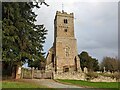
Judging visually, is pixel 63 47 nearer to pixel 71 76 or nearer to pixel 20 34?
pixel 71 76

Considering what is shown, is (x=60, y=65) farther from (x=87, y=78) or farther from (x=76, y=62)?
(x=87, y=78)

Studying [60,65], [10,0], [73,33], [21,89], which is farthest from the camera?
[73,33]

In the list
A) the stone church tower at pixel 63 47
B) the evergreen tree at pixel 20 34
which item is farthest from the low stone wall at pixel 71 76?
the stone church tower at pixel 63 47

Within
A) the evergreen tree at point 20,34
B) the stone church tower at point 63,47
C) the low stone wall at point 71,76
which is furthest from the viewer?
the stone church tower at point 63,47

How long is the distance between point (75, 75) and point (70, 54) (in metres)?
22.0

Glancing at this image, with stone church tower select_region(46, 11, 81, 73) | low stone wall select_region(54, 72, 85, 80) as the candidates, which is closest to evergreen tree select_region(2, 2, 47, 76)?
low stone wall select_region(54, 72, 85, 80)

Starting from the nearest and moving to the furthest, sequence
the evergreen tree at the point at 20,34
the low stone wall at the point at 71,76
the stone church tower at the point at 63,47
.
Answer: the evergreen tree at the point at 20,34, the low stone wall at the point at 71,76, the stone church tower at the point at 63,47

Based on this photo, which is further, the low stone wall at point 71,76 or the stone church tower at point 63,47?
the stone church tower at point 63,47

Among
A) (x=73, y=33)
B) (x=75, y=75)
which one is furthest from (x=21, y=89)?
(x=73, y=33)

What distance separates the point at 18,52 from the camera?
26.0 metres

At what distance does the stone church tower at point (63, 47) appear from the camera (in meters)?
63.3

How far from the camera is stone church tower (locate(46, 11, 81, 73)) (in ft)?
208

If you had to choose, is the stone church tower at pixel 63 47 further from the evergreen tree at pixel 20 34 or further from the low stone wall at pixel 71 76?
the evergreen tree at pixel 20 34

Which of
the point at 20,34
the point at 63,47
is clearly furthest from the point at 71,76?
the point at 63,47
